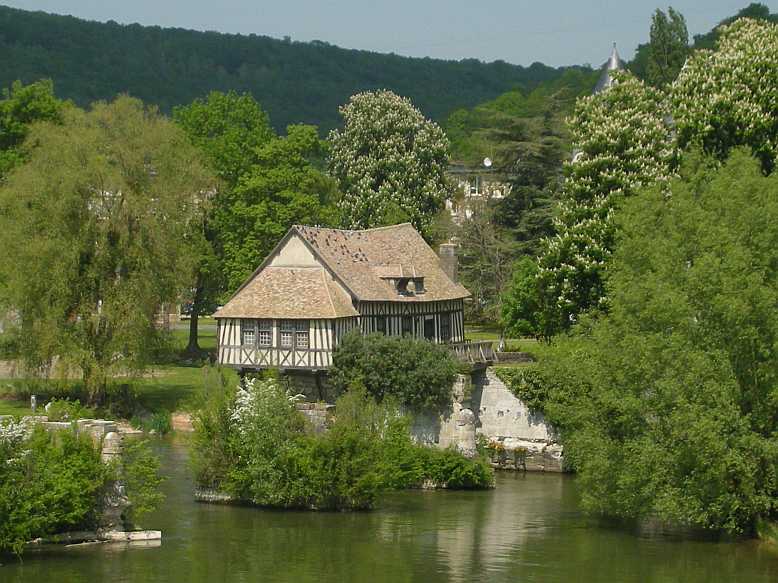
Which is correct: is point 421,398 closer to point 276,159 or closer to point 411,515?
point 411,515

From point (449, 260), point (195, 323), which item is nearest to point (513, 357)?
point (449, 260)

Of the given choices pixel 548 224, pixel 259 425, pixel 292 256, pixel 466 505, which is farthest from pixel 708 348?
pixel 548 224

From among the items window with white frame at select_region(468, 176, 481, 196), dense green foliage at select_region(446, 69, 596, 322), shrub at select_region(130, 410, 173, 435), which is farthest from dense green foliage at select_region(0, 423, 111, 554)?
window with white frame at select_region(468, 176, 481, 196)

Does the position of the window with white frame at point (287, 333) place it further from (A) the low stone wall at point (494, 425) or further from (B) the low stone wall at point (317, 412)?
(A) the low stone wall at point (494, 425)

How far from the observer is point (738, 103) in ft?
155

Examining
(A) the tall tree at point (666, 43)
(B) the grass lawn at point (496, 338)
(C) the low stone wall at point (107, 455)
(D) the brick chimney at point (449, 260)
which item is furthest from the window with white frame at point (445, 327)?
(A) the tall tree at point (666, 43)

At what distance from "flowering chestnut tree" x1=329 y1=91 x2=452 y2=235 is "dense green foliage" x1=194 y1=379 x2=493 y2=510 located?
29.8 meters

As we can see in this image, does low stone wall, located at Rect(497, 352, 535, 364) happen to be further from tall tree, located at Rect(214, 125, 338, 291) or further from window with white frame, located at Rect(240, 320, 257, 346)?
tall tree, located at Rect(214, 125, 338, 291)

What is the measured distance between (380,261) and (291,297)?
476cm

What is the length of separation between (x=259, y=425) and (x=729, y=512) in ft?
40.7

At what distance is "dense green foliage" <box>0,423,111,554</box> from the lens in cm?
3077

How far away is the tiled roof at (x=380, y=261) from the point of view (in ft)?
160

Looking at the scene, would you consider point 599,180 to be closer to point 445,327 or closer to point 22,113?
point 445,327

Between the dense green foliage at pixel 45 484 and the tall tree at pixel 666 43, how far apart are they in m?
70.7
